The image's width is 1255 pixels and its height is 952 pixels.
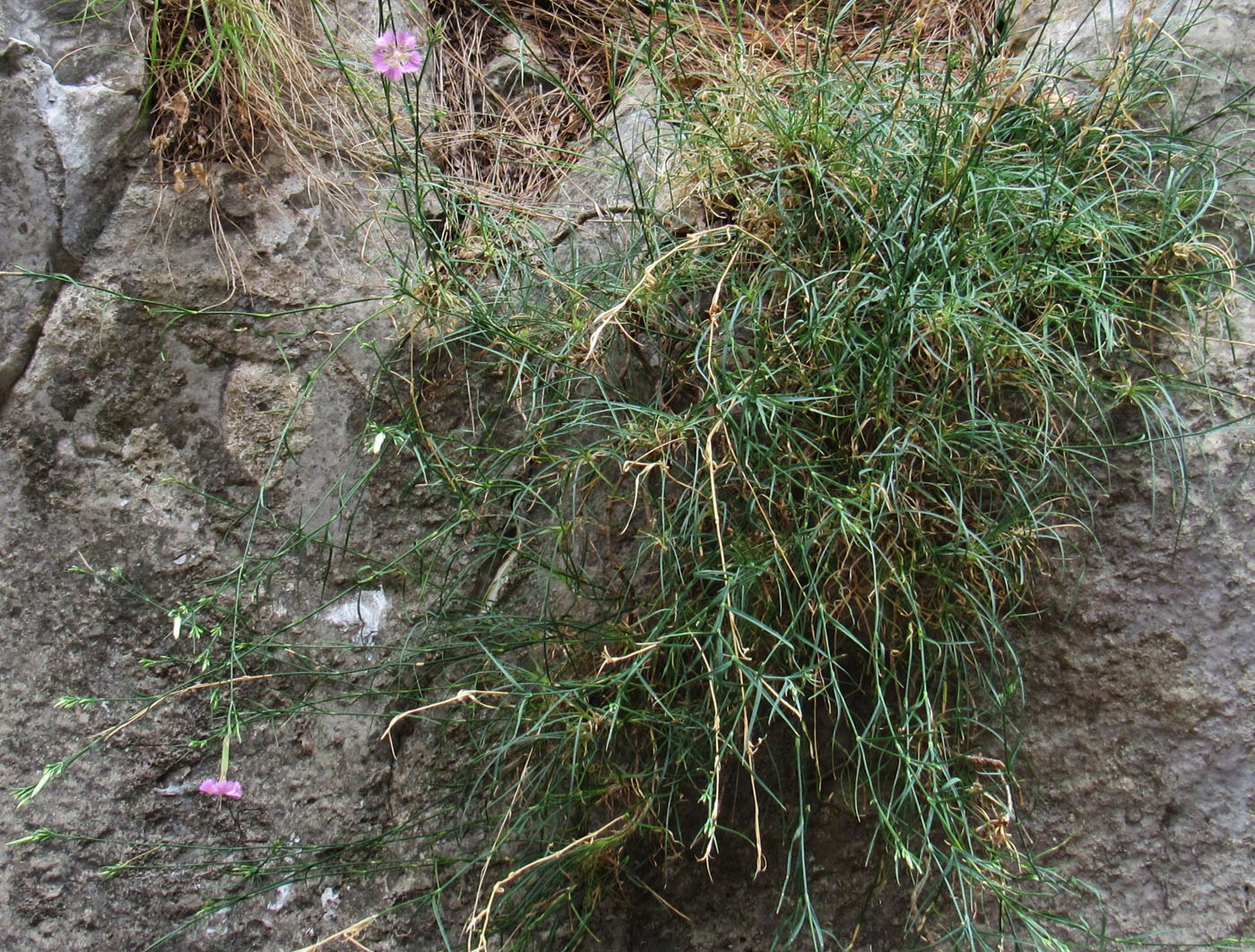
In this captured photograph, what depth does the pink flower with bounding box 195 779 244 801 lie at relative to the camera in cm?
159

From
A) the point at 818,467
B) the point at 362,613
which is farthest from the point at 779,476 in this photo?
the point at 362,613

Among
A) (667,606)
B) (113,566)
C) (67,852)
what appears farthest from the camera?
(113,566)

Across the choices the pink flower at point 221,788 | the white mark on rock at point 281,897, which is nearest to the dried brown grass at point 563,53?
the pink flower at point 221,788

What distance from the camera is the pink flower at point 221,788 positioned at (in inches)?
62.6

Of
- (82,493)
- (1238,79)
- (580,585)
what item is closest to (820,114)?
(1238,79)

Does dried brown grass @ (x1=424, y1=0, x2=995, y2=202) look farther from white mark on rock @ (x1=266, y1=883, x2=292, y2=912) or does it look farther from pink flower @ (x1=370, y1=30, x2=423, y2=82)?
white mark on rock @ (x1=266, y1=883, x2=292, y2=912)

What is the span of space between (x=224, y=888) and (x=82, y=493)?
69 cm

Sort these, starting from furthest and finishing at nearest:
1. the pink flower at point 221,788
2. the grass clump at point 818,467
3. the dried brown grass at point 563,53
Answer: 1. the dried brown grass at point 563,53
2. the pink flower at point 221,788
3. the grass clump at point 818,467

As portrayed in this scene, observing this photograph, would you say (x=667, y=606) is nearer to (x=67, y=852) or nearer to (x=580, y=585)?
A: (x=580, y=585)

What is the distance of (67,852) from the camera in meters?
1.58

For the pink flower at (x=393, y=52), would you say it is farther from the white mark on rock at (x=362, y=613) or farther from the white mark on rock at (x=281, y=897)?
the white mark on rock at (x=281, y=897)

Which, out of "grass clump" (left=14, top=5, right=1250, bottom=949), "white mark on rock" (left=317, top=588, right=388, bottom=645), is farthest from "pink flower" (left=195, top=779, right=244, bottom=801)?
"white mark on rock" (left=317, top=588, right=388, bottom=645)

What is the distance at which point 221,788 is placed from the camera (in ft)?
5.22

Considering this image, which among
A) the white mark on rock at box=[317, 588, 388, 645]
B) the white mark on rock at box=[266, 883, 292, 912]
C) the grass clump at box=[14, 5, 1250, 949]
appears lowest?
the white mark on rock at box=[266, 883, 292, 912]
